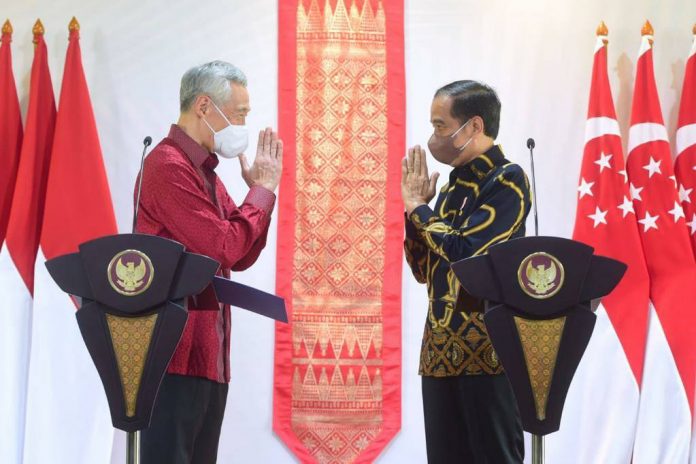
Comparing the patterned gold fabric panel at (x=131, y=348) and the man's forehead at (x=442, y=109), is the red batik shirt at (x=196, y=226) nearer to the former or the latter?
the patterned gold fabric panel at (x=131, y=348)

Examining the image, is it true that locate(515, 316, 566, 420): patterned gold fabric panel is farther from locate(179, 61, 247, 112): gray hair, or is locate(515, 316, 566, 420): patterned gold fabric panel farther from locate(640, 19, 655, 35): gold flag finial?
locate(640, 19, 655, 35): gold flag finial

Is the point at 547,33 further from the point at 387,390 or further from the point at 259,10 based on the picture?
the point at 387,390

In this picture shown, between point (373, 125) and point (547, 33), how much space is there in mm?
913

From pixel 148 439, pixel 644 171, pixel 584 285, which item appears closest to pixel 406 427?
pixel 644 171

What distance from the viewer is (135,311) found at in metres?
2.20

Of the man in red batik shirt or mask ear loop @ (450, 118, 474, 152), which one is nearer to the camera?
the man in red batik shirt

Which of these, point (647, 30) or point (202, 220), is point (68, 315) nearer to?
point (202, 220)

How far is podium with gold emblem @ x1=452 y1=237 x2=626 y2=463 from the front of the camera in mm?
2189

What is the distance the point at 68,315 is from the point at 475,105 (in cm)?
196

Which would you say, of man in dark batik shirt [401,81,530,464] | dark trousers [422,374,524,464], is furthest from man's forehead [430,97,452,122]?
dark trousers [422,374,524,464]

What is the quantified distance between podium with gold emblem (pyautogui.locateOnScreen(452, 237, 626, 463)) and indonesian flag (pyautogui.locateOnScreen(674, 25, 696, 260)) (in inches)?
82.4

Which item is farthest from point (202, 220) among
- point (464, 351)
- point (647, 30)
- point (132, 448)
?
point (647, 30)

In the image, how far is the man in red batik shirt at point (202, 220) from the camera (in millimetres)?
2605

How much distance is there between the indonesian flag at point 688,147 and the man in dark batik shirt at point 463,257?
1.52 meters
